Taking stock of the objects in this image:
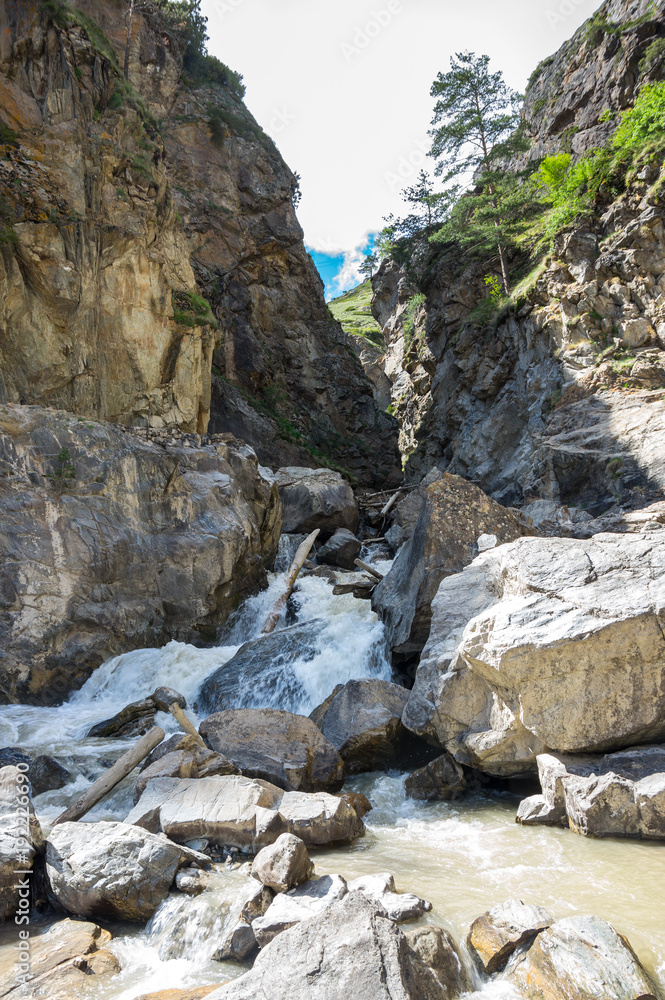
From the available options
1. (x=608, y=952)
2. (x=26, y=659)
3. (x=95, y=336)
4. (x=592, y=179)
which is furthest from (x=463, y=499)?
(x=592, y=179)

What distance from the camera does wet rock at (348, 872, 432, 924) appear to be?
3947 mm

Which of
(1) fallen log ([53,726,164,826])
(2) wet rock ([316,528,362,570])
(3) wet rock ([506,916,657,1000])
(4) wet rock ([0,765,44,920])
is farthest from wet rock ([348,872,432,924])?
(2) wet rock ([316,528,362,570])

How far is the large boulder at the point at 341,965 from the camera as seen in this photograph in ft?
9.55

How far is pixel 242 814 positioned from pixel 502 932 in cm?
265

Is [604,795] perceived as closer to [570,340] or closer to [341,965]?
[341,965]

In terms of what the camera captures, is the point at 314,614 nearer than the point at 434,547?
No

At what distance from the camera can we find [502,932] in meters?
3.60

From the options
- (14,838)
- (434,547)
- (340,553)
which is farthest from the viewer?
(340,553)

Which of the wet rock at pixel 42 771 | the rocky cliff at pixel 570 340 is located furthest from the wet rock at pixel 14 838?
the rocky cliff at pixel 570 340

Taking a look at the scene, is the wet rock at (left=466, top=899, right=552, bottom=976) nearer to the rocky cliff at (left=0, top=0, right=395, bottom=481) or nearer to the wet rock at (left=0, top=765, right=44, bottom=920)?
the wet rock at (left=0, top=765, right=44, bottom=920)

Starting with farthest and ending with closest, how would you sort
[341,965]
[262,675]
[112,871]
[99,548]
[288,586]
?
[288,586] < [99,548] < [262,675] < [112,871] < [341,965]

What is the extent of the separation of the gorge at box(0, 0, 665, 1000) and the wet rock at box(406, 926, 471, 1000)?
0.02 meters

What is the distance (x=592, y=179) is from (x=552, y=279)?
3.10 metres
